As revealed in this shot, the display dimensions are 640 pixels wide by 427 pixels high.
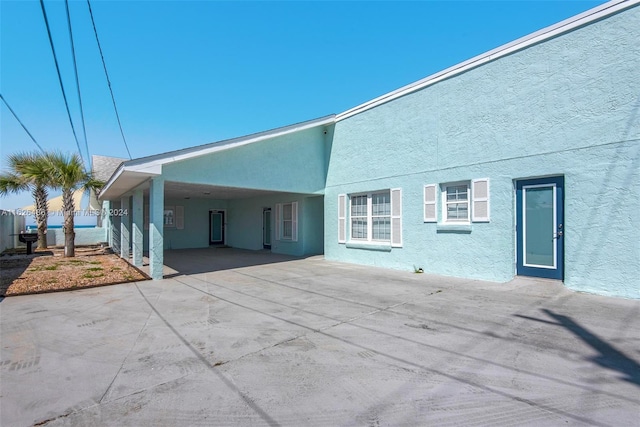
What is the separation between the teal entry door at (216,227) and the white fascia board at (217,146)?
10016mm

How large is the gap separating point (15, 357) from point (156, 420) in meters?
2.68

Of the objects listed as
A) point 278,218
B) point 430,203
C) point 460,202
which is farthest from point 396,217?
point 278,218

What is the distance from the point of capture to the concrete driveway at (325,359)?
Result: 2.85 metres

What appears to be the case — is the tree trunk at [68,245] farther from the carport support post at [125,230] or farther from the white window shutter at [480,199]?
the white window shutter at [480,199]

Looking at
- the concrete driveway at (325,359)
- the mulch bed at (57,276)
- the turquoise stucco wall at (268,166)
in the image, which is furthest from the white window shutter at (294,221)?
the concrete driveway at (325,359)

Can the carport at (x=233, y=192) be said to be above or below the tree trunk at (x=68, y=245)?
above

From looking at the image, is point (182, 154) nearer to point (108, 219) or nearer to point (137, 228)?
point (137, 228)

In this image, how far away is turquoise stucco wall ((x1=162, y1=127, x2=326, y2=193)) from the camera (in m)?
9.74

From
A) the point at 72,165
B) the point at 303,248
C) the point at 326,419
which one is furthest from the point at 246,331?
the point at 72,165

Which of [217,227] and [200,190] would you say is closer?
[200,190]

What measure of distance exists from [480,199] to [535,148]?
156cm

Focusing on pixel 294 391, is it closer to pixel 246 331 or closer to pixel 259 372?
pixel 259 372

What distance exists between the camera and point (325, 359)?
153 inches

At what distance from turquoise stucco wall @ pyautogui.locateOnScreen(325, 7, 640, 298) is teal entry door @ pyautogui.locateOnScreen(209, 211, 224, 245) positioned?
11955 mm
